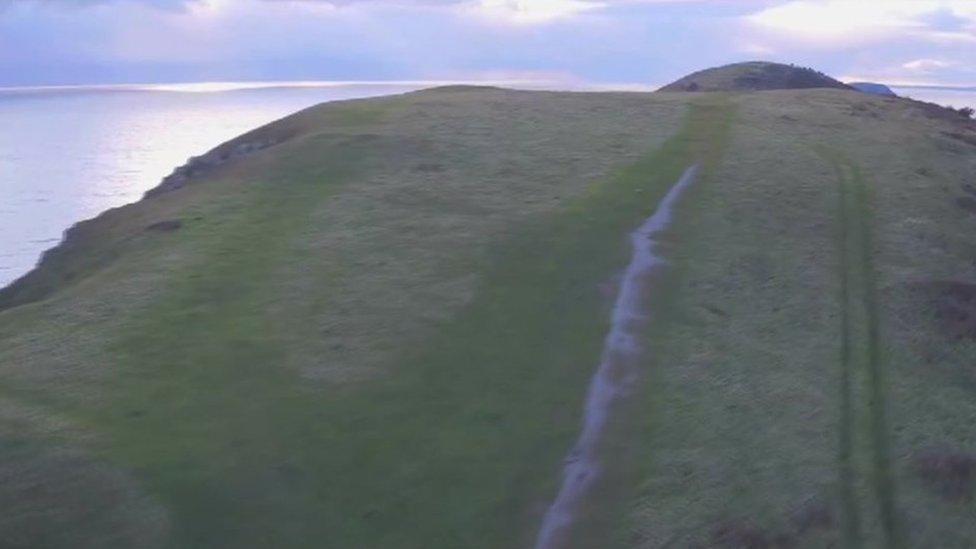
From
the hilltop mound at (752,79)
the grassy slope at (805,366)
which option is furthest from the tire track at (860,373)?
the hilltop mound at (752,79)

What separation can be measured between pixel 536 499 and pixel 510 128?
Result: 36512 millimetres

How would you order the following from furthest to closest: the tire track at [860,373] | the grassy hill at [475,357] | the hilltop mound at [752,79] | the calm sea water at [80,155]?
the hilltop mound at [752,79] → the calm sea water at [80,155] → the tire track at [860,373] → the grassy hill at [475,357]

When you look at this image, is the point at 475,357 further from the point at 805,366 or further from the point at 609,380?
the point at 805,366

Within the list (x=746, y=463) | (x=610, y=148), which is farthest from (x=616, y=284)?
(x=610, y=148)

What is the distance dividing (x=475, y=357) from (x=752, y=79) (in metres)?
69.8

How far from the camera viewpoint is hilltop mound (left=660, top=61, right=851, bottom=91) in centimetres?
9300

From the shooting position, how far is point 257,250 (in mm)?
40000

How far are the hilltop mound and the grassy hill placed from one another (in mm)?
38924

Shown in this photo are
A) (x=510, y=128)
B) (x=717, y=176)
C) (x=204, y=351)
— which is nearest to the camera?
(x=204, y=351)

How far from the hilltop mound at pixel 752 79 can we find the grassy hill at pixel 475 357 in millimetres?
38924

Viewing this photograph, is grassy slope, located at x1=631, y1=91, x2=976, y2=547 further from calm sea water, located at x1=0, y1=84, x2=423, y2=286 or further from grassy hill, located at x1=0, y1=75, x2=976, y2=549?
calm sea water, located at x1=0, y1=84, x2=423, y2=286

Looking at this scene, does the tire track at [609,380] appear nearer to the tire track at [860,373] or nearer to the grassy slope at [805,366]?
the grassy slope at [805,366]

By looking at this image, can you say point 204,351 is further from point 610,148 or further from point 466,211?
point 610,148

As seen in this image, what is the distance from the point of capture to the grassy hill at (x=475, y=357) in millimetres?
25422
